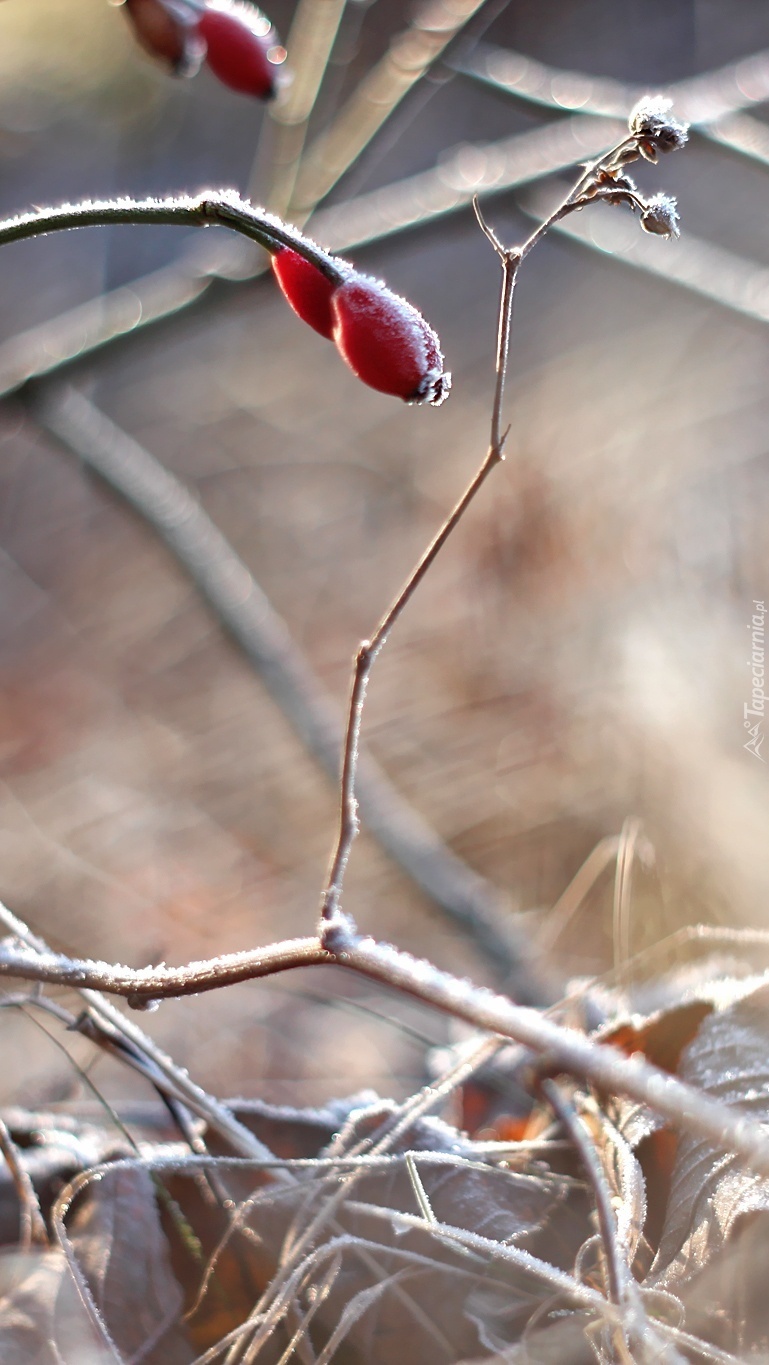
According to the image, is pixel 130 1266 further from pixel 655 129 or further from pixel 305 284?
pixel 655 129

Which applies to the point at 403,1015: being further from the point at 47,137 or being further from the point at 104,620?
the point at 47,137

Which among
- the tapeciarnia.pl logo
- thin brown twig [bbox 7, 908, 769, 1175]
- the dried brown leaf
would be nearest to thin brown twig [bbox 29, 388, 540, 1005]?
the tapeciarnia.pl logo

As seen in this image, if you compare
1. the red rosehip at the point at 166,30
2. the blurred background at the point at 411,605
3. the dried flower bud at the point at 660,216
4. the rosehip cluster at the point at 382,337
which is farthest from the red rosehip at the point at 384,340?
the blurred background at the point at 411,605

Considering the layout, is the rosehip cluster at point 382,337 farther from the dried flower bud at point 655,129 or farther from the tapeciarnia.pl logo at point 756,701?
the tapeciarnia.pl logo at point 756,701

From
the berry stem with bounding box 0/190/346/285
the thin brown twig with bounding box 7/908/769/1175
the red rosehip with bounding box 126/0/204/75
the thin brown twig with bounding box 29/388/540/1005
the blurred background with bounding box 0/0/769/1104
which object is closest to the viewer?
the thin brown twig with bounding box 7/908/769/1175

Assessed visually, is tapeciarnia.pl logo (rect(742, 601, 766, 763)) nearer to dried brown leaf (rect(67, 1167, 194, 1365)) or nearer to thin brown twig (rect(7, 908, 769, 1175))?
thin brown twig (rect(7, 908, 769, 1175))

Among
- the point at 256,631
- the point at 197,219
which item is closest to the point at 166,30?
the point at 197,219

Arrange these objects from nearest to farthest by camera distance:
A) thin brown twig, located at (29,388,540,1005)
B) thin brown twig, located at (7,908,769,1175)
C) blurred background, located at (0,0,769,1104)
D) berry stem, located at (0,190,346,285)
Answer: thin brown twig, located at (7,908,769,1175), berry stem, located at (0,190,346,285), blurred background, located at (0,0,769,1104), thin brown twig, located at (29,388,540,1005)
